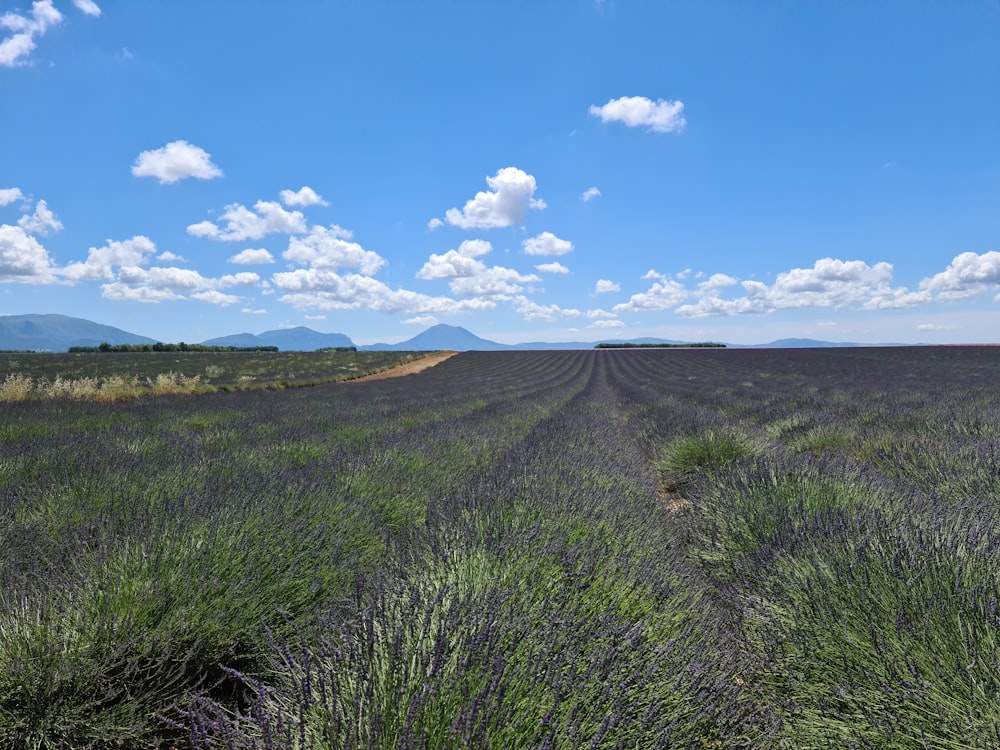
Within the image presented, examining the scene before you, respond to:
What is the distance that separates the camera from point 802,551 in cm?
237

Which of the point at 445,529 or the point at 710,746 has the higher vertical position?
the point at 445,529

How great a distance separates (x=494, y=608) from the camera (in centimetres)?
154

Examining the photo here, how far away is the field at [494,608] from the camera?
131 centimetres

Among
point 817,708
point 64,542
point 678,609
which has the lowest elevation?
point 817,708

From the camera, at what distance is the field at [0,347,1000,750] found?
1.31m

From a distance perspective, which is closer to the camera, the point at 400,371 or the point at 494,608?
the point at 494,608

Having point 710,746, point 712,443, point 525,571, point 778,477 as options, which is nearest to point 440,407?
point 712,443

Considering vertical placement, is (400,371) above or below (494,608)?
below

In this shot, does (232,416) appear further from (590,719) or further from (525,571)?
(590,719)

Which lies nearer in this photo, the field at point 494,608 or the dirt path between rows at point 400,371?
the field at point 494,608

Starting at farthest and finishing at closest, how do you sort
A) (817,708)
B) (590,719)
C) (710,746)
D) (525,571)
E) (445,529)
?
(445,529), (525,571), (817,708), (710,746), (590,719)

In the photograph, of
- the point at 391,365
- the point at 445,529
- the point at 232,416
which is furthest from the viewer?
the point at 391,365

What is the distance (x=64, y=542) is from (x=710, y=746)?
319 cm

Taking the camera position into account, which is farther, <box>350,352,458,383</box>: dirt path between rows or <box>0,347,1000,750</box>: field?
<box>350,352,458,383</box>: dirt path between rows
